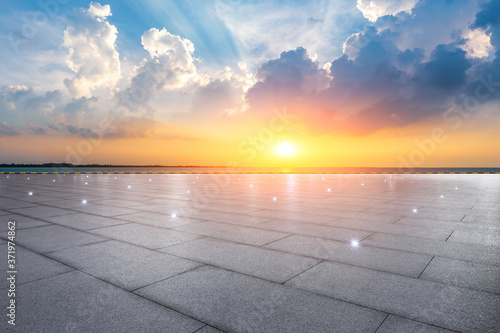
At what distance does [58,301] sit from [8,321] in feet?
1.63

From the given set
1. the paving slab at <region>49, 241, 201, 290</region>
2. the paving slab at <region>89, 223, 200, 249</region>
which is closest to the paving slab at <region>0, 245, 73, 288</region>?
the paving slab at <region>49, 241, 201, 290</region>

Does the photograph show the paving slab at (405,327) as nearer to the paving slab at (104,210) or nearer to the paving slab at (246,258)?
the paving slab at (246,258)

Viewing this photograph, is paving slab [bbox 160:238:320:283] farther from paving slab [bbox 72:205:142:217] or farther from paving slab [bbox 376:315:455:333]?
paving slab [bbox 72:205:142:217]

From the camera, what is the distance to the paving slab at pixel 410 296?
3249mm

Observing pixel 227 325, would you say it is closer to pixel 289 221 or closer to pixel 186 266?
pixel 186 266

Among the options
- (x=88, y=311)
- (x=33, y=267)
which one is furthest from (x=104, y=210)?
(x=88, y=311)

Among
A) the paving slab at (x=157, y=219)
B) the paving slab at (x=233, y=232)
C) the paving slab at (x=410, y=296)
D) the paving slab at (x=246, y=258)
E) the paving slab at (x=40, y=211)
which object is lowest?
the paving slab at (x=410, y=296)

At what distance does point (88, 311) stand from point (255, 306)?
1887mm

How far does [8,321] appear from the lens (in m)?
3.20

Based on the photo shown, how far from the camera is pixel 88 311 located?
3393mm

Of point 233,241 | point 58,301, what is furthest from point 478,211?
point 58,301

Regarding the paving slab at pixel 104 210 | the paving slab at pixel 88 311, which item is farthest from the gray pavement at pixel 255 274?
the paving slab at pixel 104 210

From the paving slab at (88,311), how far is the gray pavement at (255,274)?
0.01 meters

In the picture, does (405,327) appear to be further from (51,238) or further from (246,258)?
(51,238)
